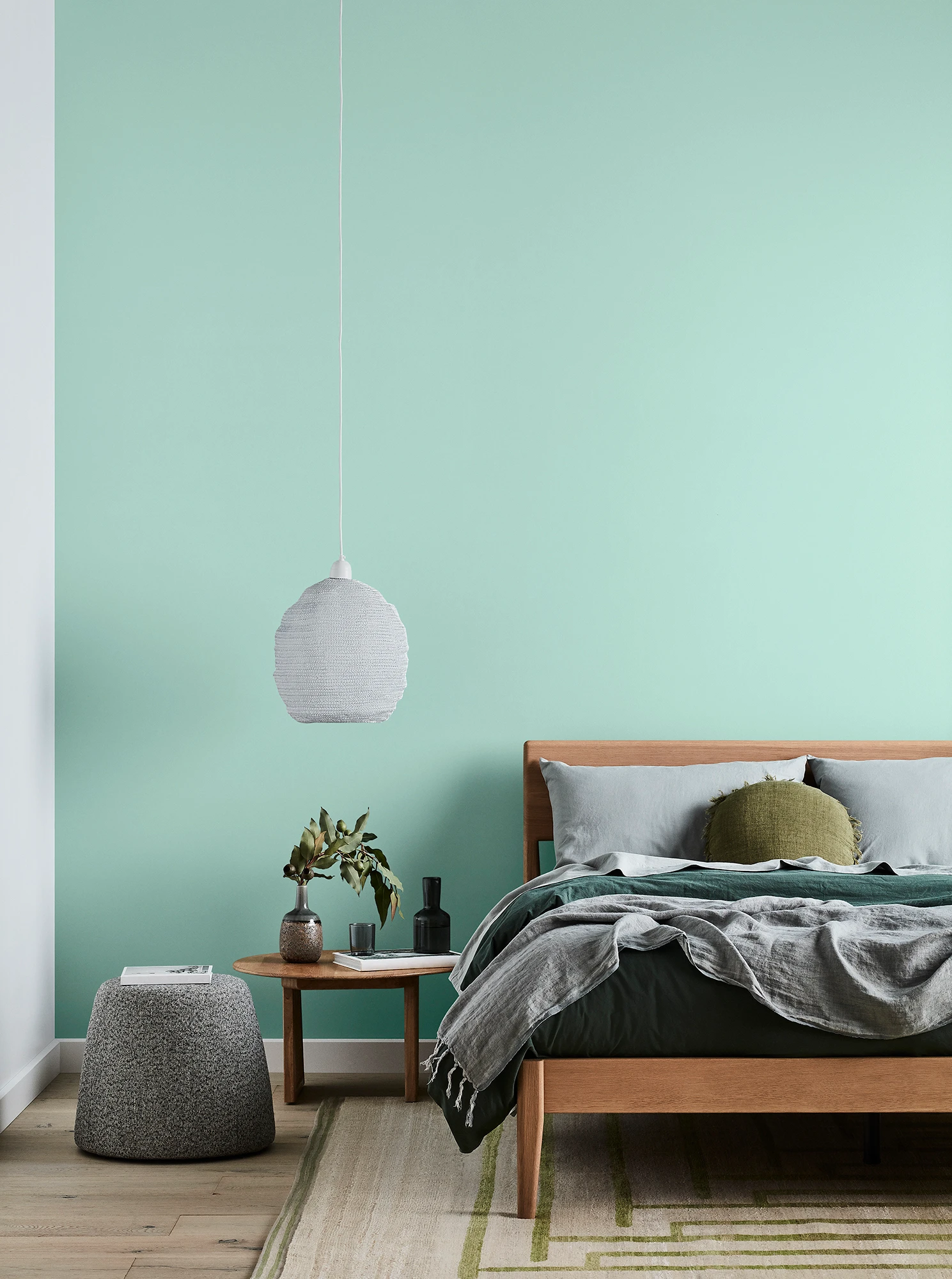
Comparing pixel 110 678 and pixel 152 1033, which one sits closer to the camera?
pixel 152 1033

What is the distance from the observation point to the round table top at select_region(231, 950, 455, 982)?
10.9 ft

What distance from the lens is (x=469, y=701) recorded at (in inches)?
152

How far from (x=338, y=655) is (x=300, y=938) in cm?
80

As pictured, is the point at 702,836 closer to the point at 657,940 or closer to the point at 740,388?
the point at 657,940

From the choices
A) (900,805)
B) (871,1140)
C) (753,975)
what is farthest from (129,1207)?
(900,805)

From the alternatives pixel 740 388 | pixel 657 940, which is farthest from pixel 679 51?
pixel 657 940

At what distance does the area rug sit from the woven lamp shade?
110cm

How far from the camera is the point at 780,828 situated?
331cm

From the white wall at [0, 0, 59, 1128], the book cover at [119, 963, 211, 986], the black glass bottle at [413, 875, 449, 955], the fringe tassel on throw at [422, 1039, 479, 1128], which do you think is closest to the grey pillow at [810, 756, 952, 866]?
the black glass bottle at [413, 875, 449, 955]

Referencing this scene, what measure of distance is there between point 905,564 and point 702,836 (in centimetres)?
116

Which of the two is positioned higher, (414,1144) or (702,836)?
(702,836)

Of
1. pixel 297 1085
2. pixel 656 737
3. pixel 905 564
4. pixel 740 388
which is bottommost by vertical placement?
pixel 297 1085

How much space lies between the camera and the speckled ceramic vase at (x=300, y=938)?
11.4ft

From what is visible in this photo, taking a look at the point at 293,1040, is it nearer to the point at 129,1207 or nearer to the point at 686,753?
the point at 129,1207
